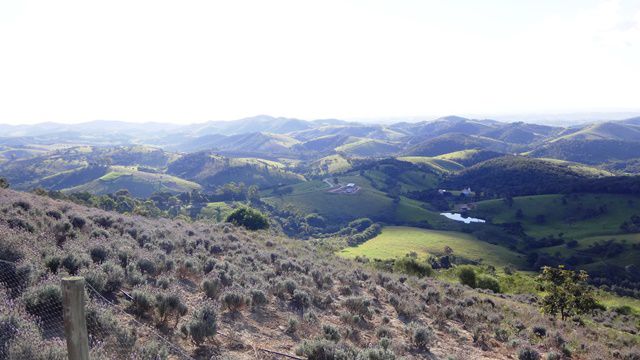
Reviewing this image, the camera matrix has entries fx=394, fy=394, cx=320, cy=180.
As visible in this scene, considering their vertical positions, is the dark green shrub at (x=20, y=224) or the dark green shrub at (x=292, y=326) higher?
the dark green shrub at (x=20, y=224)

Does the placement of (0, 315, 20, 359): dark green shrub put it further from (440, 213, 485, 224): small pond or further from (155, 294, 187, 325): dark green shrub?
(440, 213, 485, 224): small pond

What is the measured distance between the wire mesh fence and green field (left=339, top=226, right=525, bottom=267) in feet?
286

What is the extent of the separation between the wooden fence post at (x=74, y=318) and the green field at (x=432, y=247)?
300 ft

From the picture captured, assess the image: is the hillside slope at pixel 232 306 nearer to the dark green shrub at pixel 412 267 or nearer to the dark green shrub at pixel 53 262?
the dark green shrub at pixel 53 262

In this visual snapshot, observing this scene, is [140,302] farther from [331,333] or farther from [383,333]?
[383,333]

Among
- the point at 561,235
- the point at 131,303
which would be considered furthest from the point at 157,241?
the point at 561,235

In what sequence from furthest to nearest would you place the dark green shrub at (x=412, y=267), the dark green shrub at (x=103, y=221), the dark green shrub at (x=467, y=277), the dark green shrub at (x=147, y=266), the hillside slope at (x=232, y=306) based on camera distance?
the dark green shrub at (x=467, y=277)
the dark green shrub at (x=412, y=267)
the dark green shrub at (x=103, y=221)
the dark green shrub at (x=147, y=266)
the hillside slope at (x=232, y=306)

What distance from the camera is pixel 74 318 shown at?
202 inches

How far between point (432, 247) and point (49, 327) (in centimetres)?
10945

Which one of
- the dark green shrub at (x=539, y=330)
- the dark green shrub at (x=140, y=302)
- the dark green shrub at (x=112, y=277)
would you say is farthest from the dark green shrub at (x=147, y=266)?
the dark green shrub at (x=539, y=330)

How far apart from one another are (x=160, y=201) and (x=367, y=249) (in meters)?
89.2

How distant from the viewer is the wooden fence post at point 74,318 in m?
Result: 5.09

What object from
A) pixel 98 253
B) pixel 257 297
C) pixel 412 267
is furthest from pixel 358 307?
pixel 412 267

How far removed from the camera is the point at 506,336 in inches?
663
